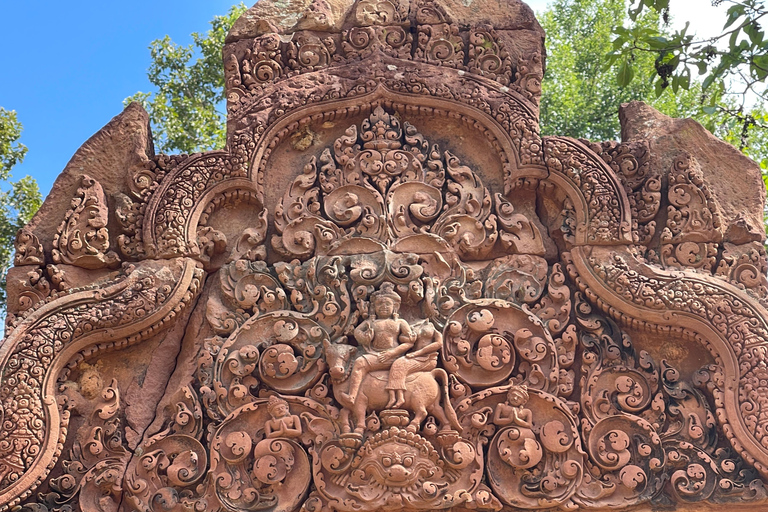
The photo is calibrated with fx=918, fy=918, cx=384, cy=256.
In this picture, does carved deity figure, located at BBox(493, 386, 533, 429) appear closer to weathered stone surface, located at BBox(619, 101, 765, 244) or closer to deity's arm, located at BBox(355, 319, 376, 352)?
deity's arm, located at BBox(355, 319, 376, 352)

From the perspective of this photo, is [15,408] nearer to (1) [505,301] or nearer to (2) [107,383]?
(2) [107,383]

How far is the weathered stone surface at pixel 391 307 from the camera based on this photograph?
15.6ft

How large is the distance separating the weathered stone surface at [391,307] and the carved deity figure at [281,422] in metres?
0.01

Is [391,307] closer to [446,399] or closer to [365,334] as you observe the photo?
[365,334]

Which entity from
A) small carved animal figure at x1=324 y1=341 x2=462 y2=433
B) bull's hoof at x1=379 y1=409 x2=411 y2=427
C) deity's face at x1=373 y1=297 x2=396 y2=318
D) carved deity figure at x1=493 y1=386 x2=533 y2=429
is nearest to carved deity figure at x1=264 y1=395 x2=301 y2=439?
small carved animal figure at x1=324 y1=341 x2=462 y2=433

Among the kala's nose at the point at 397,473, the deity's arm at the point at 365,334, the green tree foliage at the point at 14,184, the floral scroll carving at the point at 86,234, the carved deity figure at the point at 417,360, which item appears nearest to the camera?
the kala's nose at the point at 397,473

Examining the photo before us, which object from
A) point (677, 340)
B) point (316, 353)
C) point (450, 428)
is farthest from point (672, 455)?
point (316, 353)

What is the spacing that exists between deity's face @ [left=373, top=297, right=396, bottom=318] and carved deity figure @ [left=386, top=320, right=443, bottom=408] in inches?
6.8

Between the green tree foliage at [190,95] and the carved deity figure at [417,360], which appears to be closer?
the carved deity figure at [417,360]

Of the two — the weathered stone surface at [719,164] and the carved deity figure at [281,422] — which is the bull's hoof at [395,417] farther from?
the weathered stone surface at [719,164]

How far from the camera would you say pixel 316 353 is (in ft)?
16.5

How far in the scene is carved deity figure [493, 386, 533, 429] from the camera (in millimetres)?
4859

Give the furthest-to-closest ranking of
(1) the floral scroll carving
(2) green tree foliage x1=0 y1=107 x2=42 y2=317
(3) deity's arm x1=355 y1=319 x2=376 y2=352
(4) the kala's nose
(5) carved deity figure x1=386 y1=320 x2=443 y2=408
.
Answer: (2) green tree foliage x1=0 y1=107 x2=42 y2=317
(1) the floral scroll carving
(3) deity's arm x1=355 y1=319 x2=376 y2=352
(5) carved deity figure x1=386 y1=320 x2=443 y2=408
(4) the kala's nose

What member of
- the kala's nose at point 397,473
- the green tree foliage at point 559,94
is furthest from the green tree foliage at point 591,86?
the kala's nose at point 397,473
